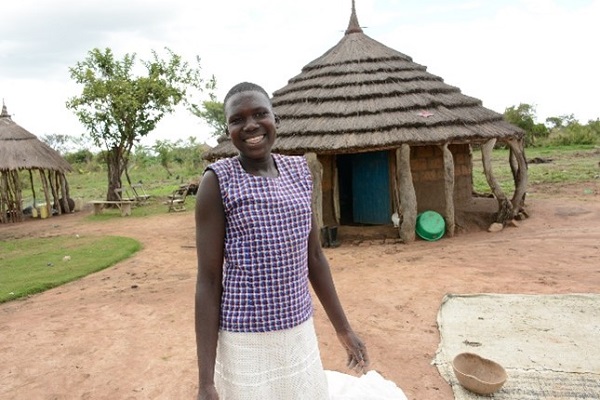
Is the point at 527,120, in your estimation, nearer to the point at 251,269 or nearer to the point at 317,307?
the point at 317,307

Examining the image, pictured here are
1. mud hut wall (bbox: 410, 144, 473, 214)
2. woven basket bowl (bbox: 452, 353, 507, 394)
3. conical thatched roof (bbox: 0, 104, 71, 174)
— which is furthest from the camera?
conical thatched roof (bbox: 0, 104, 71, 174)

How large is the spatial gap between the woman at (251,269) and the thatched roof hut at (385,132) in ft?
21.4

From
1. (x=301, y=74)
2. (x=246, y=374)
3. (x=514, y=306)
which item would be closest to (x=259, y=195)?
(x=246, y=374)

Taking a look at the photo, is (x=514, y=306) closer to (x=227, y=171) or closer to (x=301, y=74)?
(x=227, y=171)

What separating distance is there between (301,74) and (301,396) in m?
10.1

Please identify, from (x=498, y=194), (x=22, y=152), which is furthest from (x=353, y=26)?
(x=22, y=152)

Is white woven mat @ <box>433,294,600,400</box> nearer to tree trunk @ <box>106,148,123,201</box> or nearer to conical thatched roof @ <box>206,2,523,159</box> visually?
conical thatched roof @ <box>206,2,523,159</box>

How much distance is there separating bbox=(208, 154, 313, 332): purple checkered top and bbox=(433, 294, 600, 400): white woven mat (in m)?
2.22

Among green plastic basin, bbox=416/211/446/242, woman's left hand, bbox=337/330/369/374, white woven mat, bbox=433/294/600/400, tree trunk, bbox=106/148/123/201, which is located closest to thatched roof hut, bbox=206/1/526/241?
green plastic basin, bbox=416/211/446/242

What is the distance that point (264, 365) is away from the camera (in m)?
1.70

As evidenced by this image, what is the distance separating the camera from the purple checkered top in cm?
164

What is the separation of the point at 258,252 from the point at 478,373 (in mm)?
2513

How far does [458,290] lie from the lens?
5625 millimetres

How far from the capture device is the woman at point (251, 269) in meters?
1.64
